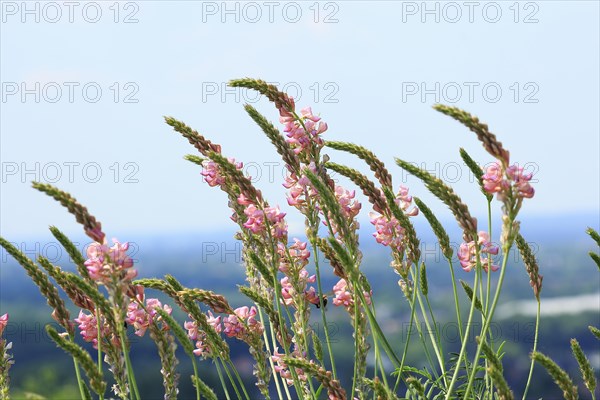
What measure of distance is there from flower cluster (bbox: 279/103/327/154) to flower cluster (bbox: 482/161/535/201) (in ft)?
2.54

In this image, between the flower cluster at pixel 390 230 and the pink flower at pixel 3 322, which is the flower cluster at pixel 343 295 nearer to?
the flower cluster at pixel 390 230

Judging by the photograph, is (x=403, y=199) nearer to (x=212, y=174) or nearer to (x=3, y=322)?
(x=212, y=174)

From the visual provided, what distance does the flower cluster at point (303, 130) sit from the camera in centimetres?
340

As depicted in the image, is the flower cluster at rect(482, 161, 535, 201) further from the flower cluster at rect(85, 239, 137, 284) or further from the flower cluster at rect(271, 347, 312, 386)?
the flower cluster at rect(85, 239, 137, 284)

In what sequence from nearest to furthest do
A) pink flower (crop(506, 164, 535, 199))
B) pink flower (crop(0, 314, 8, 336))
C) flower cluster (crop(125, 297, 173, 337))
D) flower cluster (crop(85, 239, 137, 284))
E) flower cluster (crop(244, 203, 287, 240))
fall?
flower cluster (crop(85, 239, 137, 284))
pink flower (crop(506, 164, 535, 199))
flower cluster (crop(244, 203, 287, 240))
flower cluster (crop(125, 297, 173, 337))
pink flower (crop(0, 314, 8, 336))

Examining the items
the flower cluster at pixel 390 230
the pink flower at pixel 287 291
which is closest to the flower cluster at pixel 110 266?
the pink flower at pixel 287 291

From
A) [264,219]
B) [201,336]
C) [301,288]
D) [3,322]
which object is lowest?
[201,336]

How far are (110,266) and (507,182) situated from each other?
1.39m

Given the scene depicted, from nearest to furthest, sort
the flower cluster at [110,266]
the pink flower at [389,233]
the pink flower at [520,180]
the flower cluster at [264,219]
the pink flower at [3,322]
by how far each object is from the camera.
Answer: the flower cluster at [110,266] → the pink flower at [520,180] → the flower cluster at [264,219] → the pink flower at [3,322] → the pink flower at [389,233]

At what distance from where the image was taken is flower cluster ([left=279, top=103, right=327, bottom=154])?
134 inches

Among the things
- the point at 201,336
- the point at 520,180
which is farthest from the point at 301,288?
the point at 520,180

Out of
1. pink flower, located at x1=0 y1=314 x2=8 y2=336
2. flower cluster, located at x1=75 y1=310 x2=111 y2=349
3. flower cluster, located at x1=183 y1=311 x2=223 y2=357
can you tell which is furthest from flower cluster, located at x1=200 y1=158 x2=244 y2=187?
pink flower, located at x1=0 y1=314 x2=8 y2=336

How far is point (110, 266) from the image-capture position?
2619mm

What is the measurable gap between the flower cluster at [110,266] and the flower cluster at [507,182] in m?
1.28
